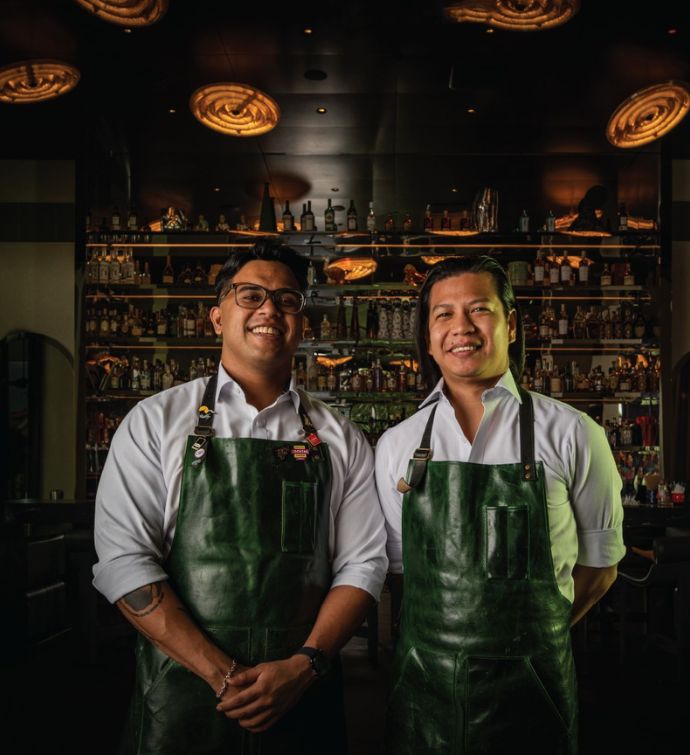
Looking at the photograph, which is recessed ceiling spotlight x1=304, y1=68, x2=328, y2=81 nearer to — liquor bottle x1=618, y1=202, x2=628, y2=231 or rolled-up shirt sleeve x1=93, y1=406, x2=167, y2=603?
liquor bottle x1=618, y1=202, x2=628, y2=231

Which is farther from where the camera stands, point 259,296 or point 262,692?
point 259,296

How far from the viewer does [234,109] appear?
19.2 ft

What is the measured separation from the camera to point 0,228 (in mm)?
7113

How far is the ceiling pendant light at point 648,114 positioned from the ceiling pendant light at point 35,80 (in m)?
4.22

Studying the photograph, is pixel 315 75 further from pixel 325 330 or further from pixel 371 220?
pixel 325 330

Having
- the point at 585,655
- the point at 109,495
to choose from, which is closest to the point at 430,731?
the point at 109,495

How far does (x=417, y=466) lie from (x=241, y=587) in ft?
1.70

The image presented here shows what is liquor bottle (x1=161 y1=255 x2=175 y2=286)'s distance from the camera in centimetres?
624

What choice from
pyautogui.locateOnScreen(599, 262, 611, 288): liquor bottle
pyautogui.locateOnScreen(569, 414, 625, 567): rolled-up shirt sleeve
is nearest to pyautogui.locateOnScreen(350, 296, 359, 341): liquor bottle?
pyautogui.locateOnScreen(599, 262, 611, 288): liquor bottle

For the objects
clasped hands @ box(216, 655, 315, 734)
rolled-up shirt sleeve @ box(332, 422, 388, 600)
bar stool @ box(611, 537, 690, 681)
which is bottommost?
bar stool @ box(611, 537, 690, 681)

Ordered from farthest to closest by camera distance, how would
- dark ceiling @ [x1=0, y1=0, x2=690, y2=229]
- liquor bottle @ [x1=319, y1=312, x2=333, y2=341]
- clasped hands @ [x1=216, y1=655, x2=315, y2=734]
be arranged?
liquor bottle @ [x1=319, y1=312, x2=333, y2=341] < dark ceiling @ [x1=0, y1=0, x2=690, y2=229] < clasped hands @ [x1=216, y1=655, x2=315, y2=734]

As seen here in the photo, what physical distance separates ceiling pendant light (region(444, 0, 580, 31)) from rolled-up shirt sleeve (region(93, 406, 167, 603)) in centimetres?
396

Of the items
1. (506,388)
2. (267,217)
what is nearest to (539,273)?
(267,217)

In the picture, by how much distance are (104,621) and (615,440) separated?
426 cm
